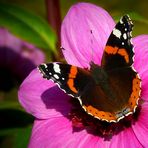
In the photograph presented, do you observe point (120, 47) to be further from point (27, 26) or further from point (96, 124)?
point (27, 26)

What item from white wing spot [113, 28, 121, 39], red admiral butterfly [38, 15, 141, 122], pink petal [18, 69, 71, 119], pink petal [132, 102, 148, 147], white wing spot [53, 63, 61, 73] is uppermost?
white wing spot [113, 28, 121, 39]

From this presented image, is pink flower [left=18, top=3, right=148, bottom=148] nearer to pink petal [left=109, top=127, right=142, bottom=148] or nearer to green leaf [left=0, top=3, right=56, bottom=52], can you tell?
pink petal [left=109, top=127, right=142, bottom=148]

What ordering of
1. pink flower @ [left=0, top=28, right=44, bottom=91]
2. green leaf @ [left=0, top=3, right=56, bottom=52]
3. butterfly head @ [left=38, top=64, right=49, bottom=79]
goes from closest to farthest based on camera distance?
1. butterfly head @ [left=38, top=64, right=49, bottom=79]
2. green leaf @ [left=0, top=3, right=56, bottom=52]
3. pink flower @ [left=0, top=28, right=44, bottom=91]

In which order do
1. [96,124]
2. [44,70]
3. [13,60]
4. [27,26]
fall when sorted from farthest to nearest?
1. [13,60]
2. [27,26]
3. [96,124]
4. [44,70]

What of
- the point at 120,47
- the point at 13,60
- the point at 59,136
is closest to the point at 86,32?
the point at 120,47

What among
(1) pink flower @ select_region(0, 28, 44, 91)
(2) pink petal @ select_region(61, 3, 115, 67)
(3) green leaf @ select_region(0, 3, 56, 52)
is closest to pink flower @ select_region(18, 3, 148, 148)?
(2) pink petal @ select_region(61, 3, 115, 67)

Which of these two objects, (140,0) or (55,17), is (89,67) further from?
(140,0)
